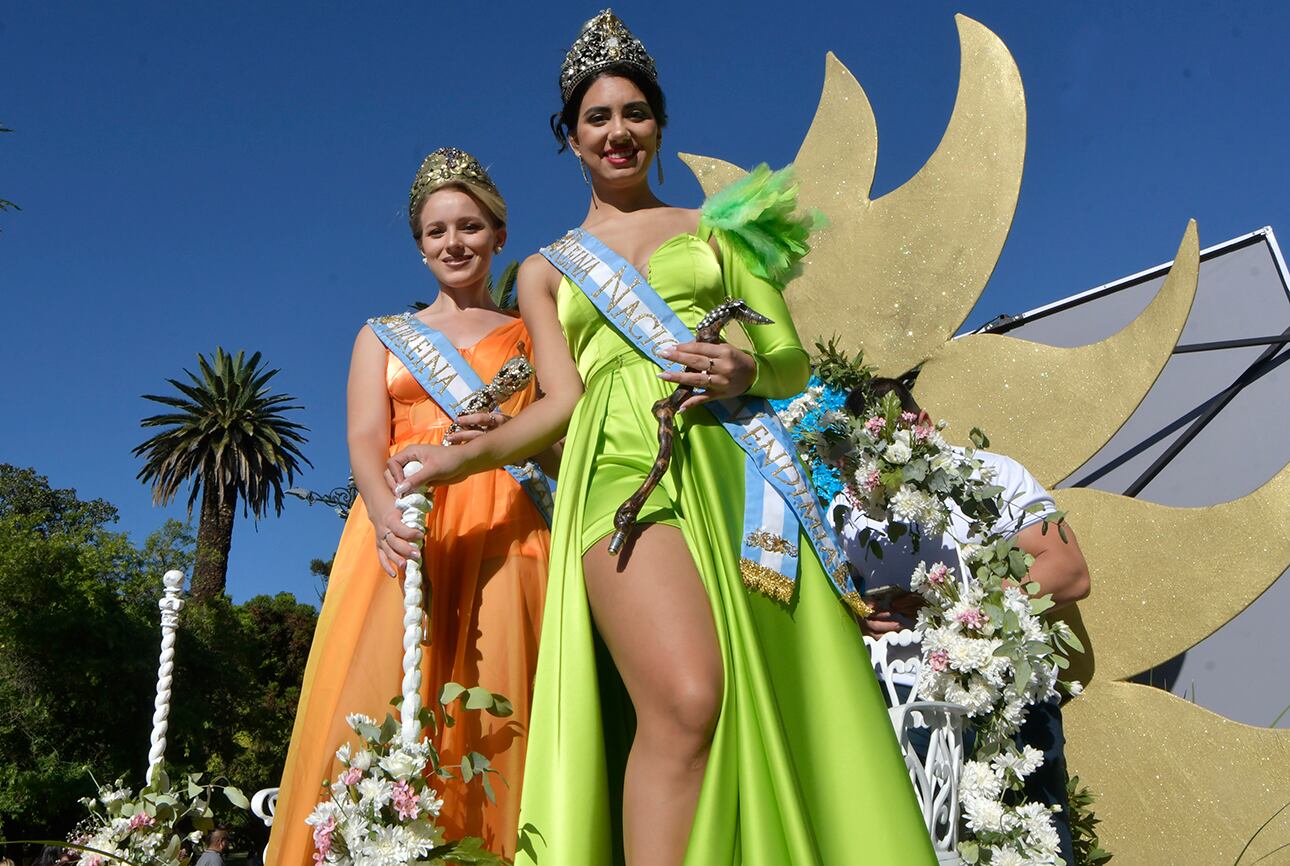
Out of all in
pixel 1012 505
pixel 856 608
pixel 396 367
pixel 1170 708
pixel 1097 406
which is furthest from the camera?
pixel 1097 406

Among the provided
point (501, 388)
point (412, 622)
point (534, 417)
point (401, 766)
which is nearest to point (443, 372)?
point (501, 388)

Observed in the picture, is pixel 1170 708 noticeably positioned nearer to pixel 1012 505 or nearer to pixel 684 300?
pixel 1012 505

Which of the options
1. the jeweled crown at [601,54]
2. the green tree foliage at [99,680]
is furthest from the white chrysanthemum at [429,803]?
the green tree foliage at [99,680]

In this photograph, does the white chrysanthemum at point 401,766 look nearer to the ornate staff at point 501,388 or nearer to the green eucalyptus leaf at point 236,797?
the green eucalyptus leaf at point 236,797

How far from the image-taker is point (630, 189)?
273 cm

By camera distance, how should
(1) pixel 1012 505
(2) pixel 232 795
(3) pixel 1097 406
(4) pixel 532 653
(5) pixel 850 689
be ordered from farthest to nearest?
(3) pixel 1097 406 < (1) pixel 1012 505 < (4) pixel 532 653 < (2) pixel 232 795 < (5) pixel 850 689

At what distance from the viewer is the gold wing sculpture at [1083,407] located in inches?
168

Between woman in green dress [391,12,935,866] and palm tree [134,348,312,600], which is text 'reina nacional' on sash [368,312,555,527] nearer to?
woman in green dress [391,12,935,866]

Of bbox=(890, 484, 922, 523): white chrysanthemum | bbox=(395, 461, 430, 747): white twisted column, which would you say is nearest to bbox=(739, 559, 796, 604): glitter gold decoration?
bbox=(395, 461, 430, 747): white twisted column

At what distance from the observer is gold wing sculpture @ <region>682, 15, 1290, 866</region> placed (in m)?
4.27

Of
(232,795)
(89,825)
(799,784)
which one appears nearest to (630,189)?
(799,784)

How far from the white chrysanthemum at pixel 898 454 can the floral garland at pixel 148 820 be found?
75.0 inches

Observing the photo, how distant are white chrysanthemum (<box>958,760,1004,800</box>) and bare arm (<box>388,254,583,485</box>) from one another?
1.41 meters

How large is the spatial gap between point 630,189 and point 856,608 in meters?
1.09
